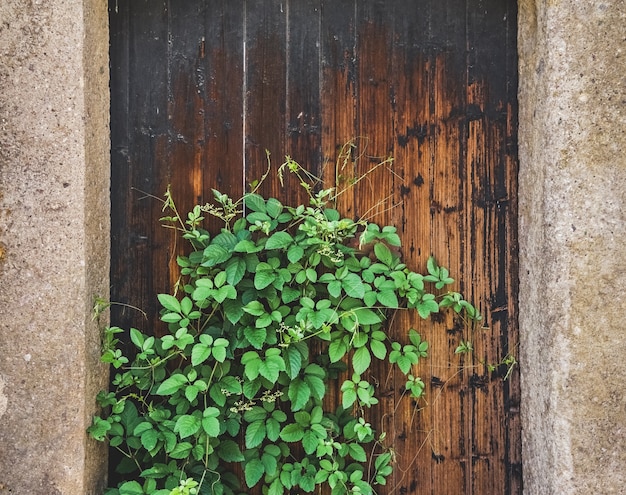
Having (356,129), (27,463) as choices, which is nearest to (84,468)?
(27,463)

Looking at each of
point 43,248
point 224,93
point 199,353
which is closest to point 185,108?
point 224,93

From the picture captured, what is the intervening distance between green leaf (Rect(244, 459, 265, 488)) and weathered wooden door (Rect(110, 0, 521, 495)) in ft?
1.54

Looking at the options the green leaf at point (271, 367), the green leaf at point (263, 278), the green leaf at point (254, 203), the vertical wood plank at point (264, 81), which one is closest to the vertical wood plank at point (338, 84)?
the vertical wood plank at point (264, 81)

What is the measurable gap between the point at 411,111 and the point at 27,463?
1.74 m

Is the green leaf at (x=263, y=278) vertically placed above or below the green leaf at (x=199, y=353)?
above

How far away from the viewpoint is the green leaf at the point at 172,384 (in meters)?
1.70

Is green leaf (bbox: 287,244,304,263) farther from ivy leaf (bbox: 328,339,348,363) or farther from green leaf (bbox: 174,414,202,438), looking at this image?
green leaf (bbox: 174,414,202,438)

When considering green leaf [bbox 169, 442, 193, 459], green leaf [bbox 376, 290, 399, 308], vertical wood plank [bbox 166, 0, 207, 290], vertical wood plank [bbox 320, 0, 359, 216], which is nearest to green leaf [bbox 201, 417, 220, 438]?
green leaf [bbox 169, 442, 193, 459]

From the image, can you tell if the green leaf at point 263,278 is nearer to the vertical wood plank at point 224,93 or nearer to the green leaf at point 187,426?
the vertical wood plank at point 224,93

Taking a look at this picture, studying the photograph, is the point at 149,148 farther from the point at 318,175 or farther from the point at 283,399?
the point at 283,399

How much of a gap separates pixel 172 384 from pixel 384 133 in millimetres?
1127

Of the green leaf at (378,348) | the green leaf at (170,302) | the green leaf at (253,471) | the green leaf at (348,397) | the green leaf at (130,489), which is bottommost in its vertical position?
the green leaf at (130,489)

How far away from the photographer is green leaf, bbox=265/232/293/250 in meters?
1.75

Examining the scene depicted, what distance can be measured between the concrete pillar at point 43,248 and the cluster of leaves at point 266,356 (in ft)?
0.44
